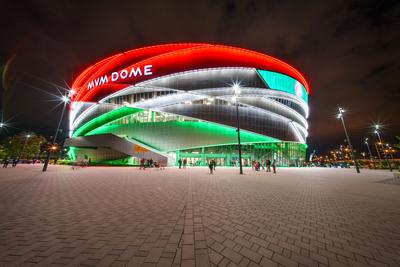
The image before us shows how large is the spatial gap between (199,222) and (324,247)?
9.01 feet

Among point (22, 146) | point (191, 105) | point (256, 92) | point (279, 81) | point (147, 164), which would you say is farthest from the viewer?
point (22, 146)

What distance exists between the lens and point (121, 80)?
50406 mm

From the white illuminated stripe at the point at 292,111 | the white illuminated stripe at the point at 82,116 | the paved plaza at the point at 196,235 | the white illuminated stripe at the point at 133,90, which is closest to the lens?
the paved plaza at the point at 196,235

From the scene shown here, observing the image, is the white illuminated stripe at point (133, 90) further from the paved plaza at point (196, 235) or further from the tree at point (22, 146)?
the tree at point (22, 146)

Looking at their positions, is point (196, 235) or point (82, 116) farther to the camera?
point (82, 116)

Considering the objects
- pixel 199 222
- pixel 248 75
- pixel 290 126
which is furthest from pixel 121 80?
pixel 199 222

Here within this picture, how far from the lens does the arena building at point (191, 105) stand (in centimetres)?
4784

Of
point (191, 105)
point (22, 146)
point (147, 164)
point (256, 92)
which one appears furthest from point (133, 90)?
point (22, 146)

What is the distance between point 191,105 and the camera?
48.1 metres

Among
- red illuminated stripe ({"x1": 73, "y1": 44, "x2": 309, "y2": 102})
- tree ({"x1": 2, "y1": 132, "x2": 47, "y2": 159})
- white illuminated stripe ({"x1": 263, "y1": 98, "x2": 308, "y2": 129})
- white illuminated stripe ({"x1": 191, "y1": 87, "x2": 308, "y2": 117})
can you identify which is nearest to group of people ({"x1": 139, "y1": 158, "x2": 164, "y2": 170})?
white illuminated stripe ({"x1": 191, "y1": 87, "x2": 308, "y2": 117})

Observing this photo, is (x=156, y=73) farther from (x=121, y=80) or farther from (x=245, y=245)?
(x=245, y=245)

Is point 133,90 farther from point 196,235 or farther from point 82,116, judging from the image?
point 196,235

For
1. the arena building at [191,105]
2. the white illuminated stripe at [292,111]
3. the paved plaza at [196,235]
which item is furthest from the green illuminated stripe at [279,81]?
the paved plaza at [196,235]

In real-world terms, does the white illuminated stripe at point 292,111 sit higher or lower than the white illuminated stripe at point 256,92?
lower
